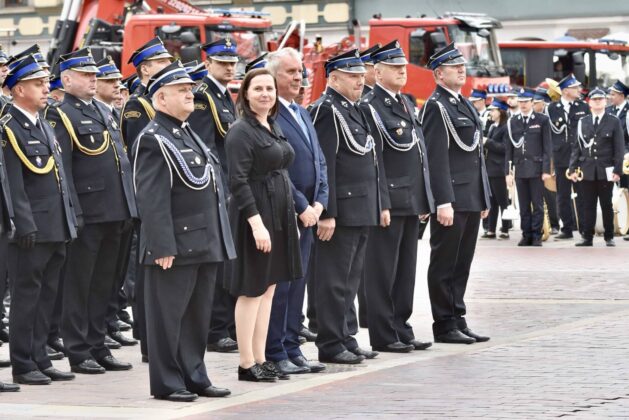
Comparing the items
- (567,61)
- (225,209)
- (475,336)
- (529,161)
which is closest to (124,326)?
(475,336)

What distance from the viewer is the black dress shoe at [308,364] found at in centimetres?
1046

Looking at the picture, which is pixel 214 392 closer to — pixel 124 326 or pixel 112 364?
→ pixel 112 364

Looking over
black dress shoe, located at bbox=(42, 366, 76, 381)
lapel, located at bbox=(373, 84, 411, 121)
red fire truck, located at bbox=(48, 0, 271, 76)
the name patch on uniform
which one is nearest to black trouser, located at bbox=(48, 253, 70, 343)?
black dress shoe, located at bbox=(42, 366, 76, 381)

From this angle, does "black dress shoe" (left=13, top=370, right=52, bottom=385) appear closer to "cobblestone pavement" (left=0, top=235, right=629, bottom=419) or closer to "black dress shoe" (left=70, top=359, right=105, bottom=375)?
"cobblestone pavement" (left=0, top=235, right=629, bottom=419)

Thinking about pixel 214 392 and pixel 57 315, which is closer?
pixel 214 392

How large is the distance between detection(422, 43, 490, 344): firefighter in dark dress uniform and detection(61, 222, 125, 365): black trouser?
7.86 feet

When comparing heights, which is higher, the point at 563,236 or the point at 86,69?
the point at 86,69

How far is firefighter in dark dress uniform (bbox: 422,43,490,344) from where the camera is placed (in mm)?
11977

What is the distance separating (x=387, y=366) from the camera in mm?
10641

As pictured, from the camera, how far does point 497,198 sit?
2270 centimetres

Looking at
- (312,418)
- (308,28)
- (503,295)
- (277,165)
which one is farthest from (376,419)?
(308,28)

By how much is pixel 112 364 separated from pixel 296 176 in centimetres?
164

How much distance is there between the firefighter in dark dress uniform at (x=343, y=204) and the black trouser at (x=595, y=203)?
421 inches

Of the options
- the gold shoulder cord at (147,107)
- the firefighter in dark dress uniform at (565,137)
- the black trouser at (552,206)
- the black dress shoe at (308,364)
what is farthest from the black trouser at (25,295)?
the black trouser at (552,206)
